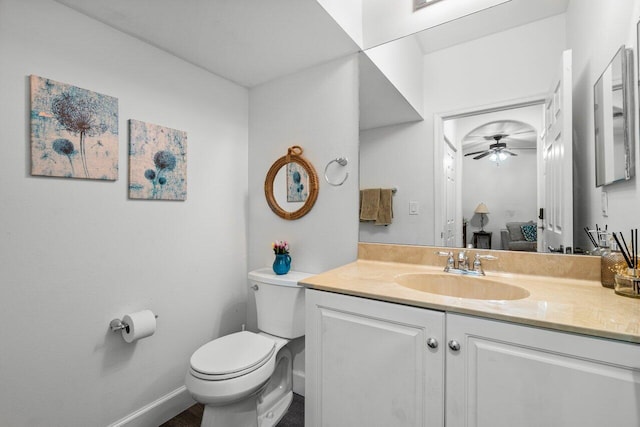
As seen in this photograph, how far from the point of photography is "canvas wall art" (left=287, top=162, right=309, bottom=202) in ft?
6.28

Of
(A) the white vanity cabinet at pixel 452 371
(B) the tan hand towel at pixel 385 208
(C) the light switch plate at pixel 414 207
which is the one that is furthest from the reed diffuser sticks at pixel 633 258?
(B) the tan hand towel at pixel 385 208

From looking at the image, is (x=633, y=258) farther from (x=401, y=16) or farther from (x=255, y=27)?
(x=255, y=27)

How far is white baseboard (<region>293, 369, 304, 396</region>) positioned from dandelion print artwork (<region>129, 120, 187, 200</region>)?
4.40 ft

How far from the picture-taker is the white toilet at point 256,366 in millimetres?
1278

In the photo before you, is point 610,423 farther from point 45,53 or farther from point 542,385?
point 45,53

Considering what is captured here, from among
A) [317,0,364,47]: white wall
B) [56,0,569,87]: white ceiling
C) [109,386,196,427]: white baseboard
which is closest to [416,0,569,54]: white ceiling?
[56,0,569,87]: white ceiling

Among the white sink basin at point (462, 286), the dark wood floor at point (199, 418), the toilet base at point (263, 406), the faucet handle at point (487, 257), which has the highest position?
the faucet handle at point (487, 257)

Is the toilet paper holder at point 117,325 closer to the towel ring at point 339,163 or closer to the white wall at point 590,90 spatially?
the towel ring at point 339,163

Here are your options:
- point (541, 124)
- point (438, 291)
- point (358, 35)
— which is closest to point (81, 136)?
point (358, 35)

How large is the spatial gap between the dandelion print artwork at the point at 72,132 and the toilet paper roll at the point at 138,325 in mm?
704

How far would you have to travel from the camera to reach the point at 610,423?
2.47ft

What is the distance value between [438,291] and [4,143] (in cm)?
198

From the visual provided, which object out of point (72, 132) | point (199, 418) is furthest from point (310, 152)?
point (199, 418)

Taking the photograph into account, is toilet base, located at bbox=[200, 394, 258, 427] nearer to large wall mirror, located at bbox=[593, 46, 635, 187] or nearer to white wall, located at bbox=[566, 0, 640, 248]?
white wall, located at bbox=[566, 0, 640, 248]
